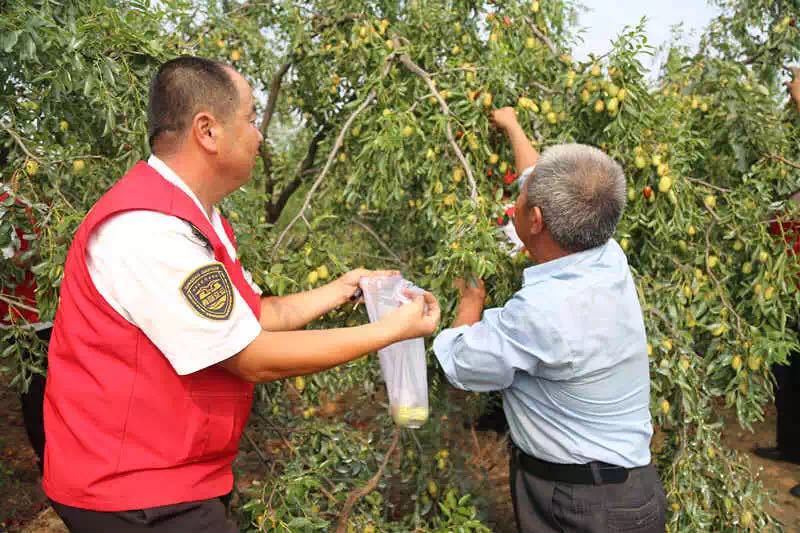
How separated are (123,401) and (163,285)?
0.95 ft

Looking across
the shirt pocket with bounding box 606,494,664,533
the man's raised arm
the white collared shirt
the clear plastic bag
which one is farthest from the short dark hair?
the shirt pocket with bounding box 606,494,664,533

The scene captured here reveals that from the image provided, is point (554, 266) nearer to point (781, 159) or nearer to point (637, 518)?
point (637, 518)

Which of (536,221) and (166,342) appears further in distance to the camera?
(536,221)

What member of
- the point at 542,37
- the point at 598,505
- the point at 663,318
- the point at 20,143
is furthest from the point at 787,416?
the point at 20,143

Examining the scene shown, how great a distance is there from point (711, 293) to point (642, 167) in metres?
0.68

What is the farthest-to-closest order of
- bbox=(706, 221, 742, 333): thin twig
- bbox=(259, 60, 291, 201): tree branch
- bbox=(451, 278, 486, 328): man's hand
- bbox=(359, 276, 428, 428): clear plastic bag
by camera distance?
bbox=(259, 60, 291, 201): tree branch → bbox=(706, 221, 742, 333): thin twig → bbox=(451, 278, 486, 328): man's hand → bbox=(359, 276, 428, 428): clear plastic bag

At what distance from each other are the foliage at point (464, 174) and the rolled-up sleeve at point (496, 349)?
0.21m

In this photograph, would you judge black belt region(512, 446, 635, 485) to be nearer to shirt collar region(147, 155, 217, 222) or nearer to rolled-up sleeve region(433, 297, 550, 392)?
rolled-up sleeve region(433, 297, 550, 392)

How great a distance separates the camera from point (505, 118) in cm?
274

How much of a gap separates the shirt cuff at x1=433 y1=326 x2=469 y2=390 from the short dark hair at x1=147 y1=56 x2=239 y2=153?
0.88 meters

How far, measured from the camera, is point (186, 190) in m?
1.64

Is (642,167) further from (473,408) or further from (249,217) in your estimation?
(473,408)

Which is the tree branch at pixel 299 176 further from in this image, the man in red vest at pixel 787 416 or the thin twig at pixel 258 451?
the man in red vest at pixel 787 416

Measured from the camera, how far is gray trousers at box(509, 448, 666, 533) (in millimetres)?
1978
